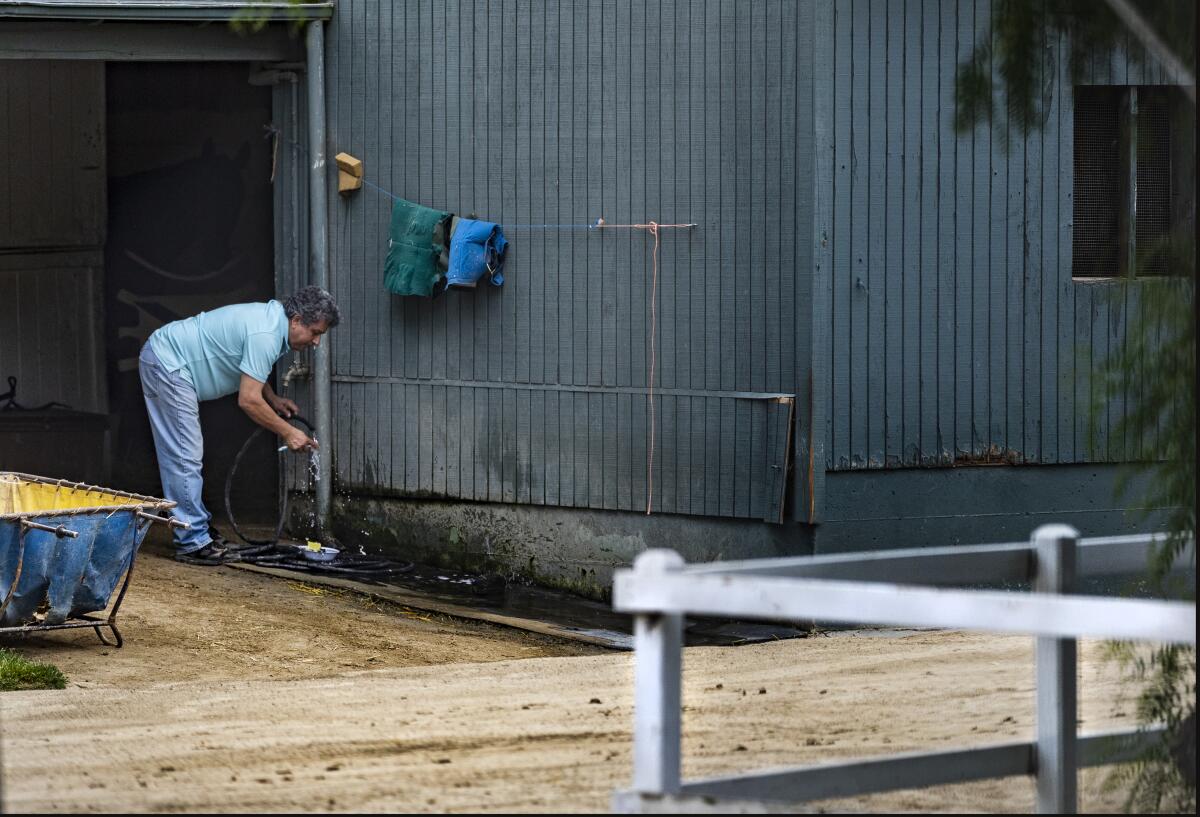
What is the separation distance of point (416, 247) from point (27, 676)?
461 centimetres

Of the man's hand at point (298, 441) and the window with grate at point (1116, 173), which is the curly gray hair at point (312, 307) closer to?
the man's hand at point (298, 441)

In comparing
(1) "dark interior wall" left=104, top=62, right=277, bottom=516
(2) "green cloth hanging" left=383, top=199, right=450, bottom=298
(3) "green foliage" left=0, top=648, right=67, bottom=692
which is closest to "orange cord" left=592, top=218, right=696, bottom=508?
(2) "green cloth hanging" left=383, top=199, right=450, bottom=298

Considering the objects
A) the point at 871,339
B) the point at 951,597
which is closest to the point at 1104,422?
the point at 871,339

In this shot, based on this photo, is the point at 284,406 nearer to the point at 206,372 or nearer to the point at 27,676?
the point at 206,372

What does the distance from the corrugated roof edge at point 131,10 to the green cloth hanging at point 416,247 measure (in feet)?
4.78

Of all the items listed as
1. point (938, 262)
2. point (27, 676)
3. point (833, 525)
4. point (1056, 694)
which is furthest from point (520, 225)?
point (1056, 694)

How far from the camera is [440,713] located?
6.51m

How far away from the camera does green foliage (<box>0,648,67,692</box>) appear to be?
736 cm

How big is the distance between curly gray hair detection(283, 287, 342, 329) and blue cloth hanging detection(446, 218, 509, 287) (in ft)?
2.62

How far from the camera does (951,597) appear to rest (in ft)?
12.6

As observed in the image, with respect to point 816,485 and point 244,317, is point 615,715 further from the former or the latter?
point 244,317

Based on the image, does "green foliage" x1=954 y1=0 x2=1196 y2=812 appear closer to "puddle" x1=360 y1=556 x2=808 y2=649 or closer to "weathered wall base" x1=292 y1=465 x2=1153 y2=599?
"puddle" x1=360 y1=556 x2=808 y2=649

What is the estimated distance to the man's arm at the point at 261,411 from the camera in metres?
10.9

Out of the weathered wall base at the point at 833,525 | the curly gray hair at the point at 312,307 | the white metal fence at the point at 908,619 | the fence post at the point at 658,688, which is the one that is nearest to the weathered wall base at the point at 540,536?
the weathered wall base at the point at 833,525
